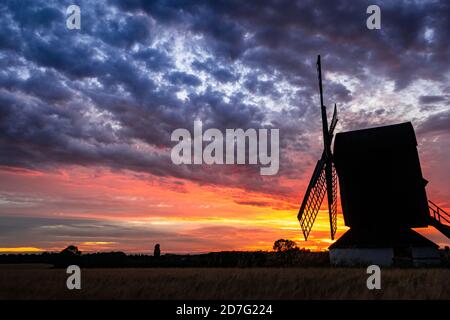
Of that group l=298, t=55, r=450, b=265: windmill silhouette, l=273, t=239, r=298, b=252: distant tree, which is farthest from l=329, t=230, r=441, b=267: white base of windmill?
l=273, t=239, r=298, b=252: distant tree

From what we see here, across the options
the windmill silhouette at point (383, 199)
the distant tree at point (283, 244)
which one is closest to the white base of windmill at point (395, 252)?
the windmill silhouette at point (383, 199)

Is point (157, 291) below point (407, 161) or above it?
below

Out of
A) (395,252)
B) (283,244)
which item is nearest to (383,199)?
(395,252)

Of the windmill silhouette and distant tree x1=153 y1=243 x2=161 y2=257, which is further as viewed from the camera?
distant tree x1=153 y1=243 x2=161 y2=257

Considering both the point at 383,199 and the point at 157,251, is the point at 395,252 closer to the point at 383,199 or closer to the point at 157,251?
the point at 383,199

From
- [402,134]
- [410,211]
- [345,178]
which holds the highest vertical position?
[402,134]

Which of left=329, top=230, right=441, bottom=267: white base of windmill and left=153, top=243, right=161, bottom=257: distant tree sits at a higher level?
left=329, top=230, right=441, bottom=267: white base of windmill

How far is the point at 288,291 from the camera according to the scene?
1062 cm

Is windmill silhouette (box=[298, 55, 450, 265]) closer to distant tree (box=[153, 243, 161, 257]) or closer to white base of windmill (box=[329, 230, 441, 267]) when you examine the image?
white base of windmill (box=[329, 230, 441, 267])
